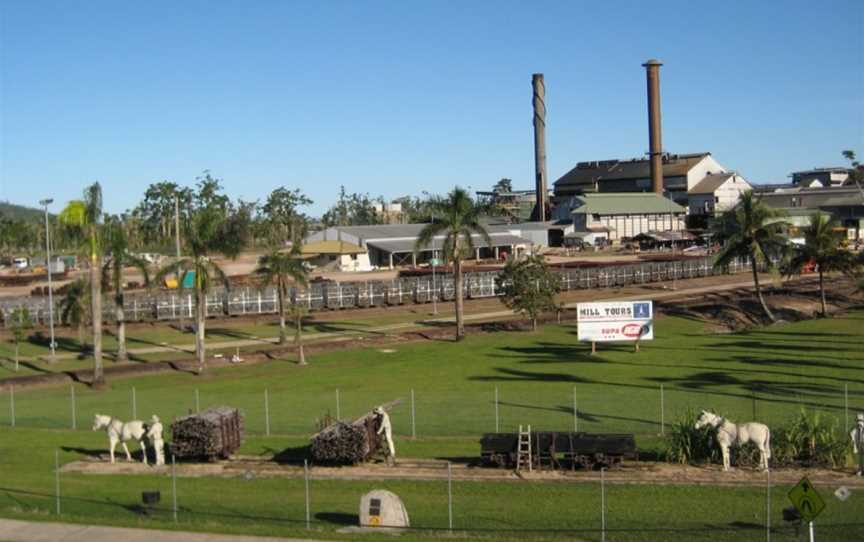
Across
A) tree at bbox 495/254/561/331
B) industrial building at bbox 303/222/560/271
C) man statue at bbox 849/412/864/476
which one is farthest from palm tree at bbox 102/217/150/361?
industrial building at bbox 303/222/560/271

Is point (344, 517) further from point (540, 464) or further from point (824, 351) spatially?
point (824, 351)

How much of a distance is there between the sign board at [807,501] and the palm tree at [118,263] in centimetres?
4379

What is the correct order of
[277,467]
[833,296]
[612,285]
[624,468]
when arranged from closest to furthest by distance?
[624,468]
[277,467]
[833,296]
[612,285]

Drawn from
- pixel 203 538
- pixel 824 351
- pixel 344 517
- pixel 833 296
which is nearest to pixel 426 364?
pixel 824 351

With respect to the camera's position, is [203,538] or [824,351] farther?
[824,351]

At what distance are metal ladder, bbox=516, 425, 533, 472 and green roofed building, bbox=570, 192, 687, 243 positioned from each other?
134642mm

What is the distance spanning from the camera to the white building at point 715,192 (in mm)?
183000

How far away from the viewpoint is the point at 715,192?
183 m

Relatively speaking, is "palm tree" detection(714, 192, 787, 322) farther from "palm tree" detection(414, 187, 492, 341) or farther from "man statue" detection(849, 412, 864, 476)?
"man statue" detection(849, 412, 864, 476)

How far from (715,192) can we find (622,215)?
2765 cm

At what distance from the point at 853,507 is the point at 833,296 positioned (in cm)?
7148

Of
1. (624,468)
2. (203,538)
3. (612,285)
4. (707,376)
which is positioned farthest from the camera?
(612,285)

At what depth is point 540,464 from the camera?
1156 inches

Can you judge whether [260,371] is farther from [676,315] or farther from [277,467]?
[676,315]
